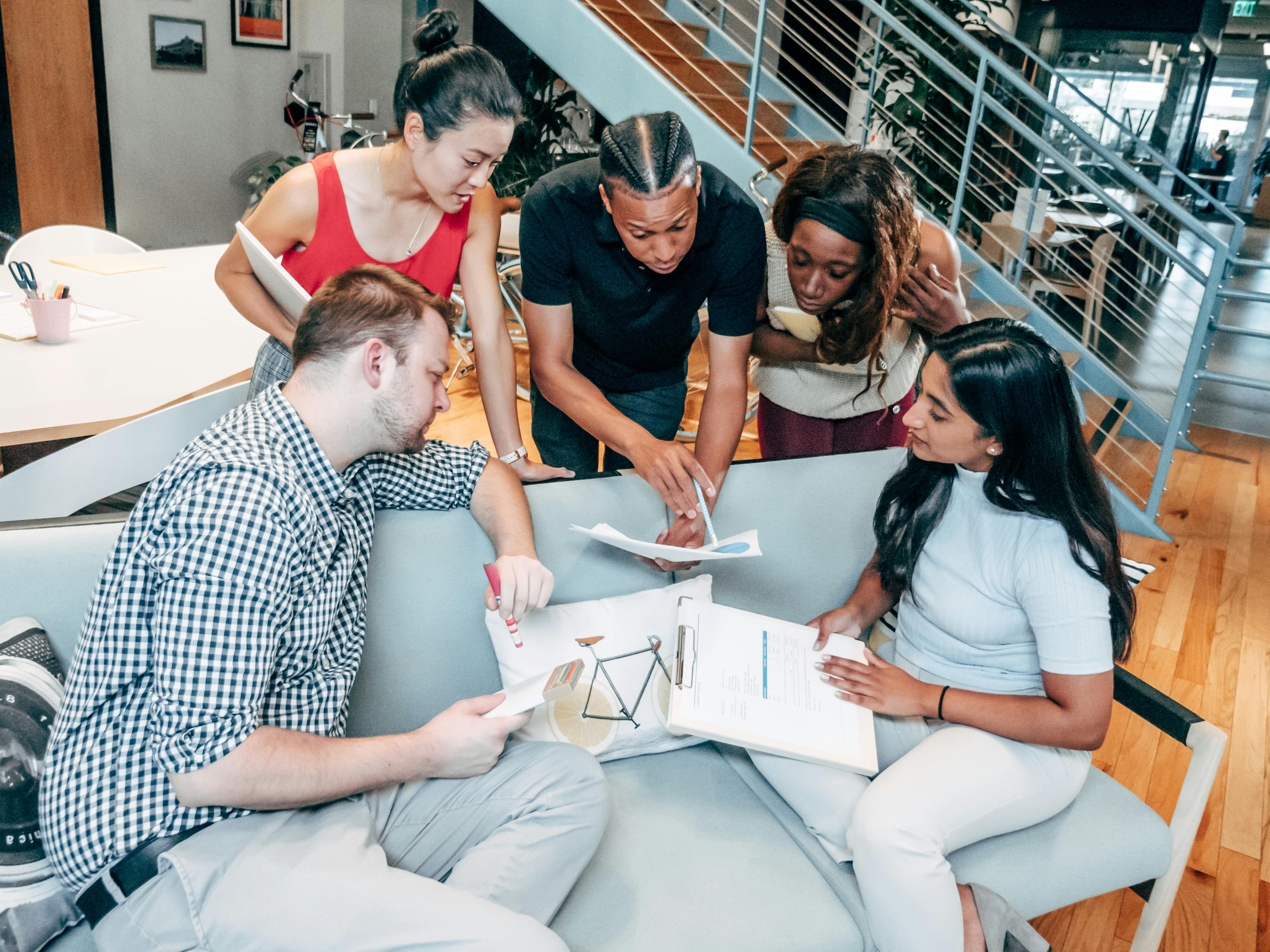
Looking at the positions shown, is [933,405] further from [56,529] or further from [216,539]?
[56,529]

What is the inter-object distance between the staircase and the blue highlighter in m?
2.34

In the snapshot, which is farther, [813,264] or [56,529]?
[813,264]

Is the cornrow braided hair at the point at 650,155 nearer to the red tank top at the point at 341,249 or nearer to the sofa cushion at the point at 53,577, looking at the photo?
the red tank top at the point at 341,249

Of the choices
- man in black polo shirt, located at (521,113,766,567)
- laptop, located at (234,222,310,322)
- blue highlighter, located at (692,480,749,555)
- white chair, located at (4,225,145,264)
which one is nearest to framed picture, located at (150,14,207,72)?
white chair, located at (4,225,145,264)

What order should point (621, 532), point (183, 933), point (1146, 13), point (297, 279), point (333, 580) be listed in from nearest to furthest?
point (183, 933) → point (333, 580) → point (621, 532) → point (297, 279) → point (1146, 13)

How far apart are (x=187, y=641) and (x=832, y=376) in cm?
149

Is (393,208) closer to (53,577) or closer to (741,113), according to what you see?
(53,577)

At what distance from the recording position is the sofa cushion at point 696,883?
125cm

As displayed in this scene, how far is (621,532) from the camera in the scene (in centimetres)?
174

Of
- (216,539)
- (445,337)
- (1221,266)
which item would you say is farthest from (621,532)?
(1221,266)

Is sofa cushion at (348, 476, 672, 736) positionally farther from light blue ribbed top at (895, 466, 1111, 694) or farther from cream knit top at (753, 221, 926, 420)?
cream knit top at (753, 221, 926, 420)

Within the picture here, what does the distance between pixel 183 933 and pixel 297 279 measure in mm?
1245

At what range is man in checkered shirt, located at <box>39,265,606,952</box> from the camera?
41.1 inches

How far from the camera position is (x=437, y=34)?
71.6 inches
